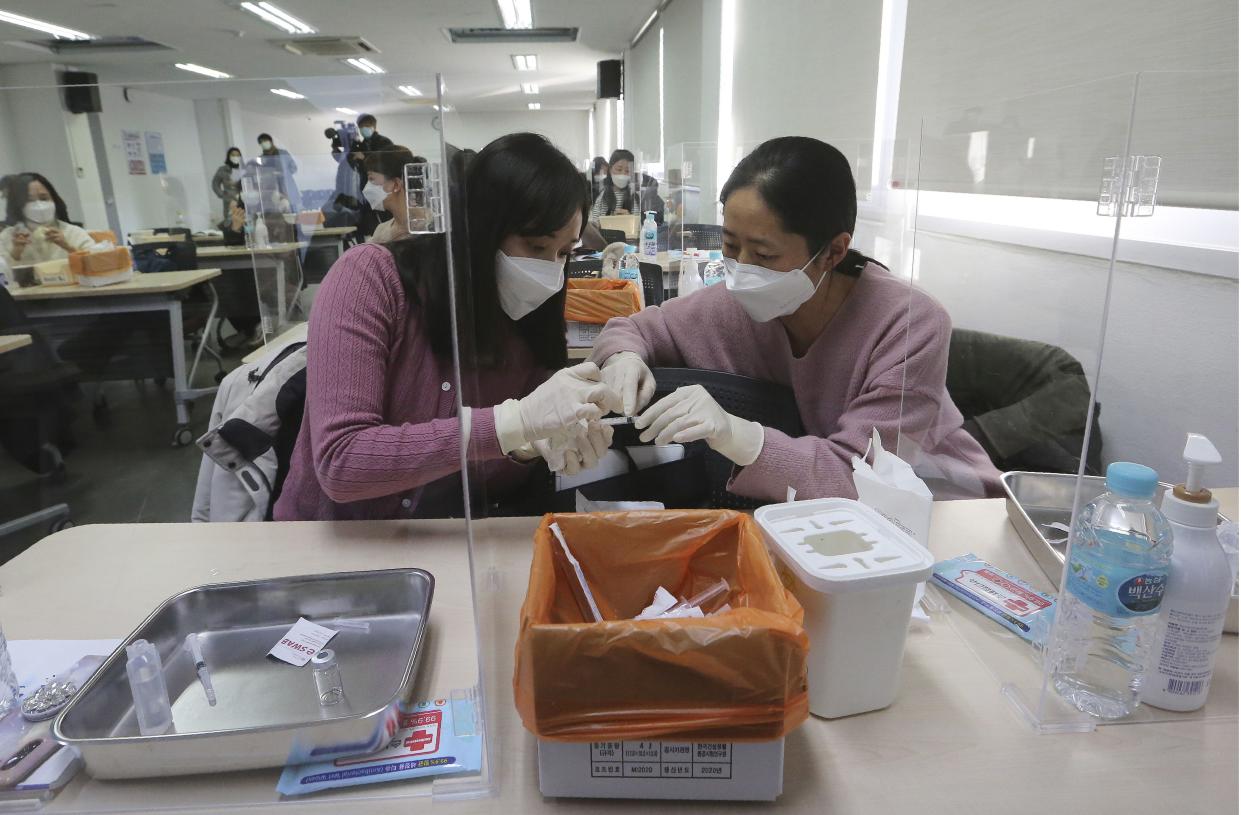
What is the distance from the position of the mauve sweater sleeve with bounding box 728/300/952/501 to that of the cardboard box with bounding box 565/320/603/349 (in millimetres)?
334

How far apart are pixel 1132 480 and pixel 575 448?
646mm

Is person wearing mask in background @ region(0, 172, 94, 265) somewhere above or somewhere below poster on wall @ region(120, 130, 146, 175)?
below

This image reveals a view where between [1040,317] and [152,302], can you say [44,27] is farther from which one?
[1040,317]

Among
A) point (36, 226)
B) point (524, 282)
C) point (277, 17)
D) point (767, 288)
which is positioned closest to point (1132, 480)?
point (767, 288)

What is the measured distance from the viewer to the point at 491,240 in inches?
35.5

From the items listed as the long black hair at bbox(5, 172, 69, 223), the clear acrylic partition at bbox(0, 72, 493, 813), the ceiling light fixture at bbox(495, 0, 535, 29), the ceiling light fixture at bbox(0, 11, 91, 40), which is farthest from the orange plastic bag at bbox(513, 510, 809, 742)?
the ceiling light fixture at bbox(0, 11, 91, 40)

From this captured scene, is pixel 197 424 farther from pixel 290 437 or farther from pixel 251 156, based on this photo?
pixel 251 156

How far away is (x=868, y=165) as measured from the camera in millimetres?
1251

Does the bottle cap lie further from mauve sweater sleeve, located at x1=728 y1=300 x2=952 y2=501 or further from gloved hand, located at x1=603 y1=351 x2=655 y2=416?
gloved hand, located at x1=603 y1=351 x2=655 y2=416

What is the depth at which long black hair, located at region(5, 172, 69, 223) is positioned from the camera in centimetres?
110

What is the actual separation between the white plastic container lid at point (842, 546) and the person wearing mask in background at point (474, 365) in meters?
0.30

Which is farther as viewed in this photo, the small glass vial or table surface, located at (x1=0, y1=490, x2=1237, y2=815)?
the small glass vial

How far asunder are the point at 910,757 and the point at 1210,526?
0.36m

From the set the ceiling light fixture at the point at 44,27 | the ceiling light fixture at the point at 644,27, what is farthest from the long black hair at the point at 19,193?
the ceiling light fixture at the point at 44,27
